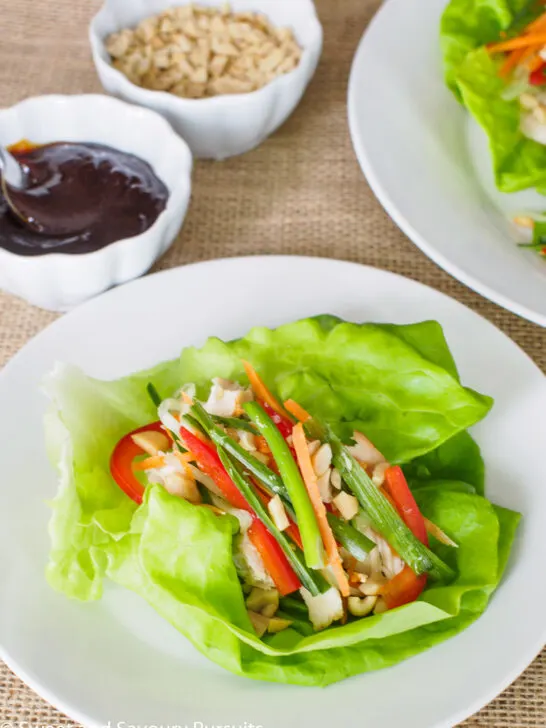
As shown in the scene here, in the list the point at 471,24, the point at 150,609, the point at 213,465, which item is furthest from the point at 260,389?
the point at 471,24

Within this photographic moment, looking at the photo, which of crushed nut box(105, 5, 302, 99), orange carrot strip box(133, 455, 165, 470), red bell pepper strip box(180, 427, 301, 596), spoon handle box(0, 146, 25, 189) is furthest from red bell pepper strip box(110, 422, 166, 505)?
crushed nut box(105, 5, 302, 99)

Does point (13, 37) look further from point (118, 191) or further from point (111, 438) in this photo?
point (111, 438)

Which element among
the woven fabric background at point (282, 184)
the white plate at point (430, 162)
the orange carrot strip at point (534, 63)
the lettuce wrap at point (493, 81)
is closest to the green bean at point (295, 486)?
the white plate at point (430, 162)

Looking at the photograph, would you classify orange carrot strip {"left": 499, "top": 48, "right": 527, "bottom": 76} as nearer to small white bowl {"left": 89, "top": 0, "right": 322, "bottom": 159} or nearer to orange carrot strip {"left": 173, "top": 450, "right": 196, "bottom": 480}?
small white bowl {"left": 89, "top": 0, "right": 322, "bottom": 159}

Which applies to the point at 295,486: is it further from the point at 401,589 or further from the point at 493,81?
the point at 493,81

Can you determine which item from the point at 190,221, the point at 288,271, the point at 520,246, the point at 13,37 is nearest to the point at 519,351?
the point at 520,246
